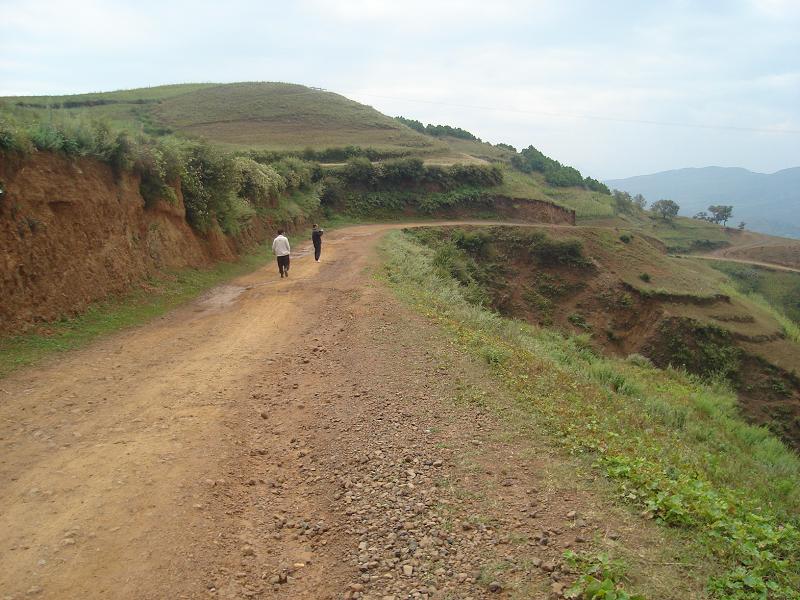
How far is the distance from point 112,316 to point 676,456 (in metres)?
10.3

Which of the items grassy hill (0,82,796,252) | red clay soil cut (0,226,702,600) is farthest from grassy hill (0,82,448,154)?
red clay soil cut (0,226,702,600)

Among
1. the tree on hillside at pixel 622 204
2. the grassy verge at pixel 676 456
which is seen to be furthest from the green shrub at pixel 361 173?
the tree on hillside at pixel 622 204

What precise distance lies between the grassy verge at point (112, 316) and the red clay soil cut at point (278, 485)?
0.54 metres

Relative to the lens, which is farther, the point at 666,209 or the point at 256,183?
the point at 666,209

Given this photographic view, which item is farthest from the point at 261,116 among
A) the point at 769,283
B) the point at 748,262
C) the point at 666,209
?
the point at 666,209

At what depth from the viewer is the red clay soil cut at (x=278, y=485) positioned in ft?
14.1

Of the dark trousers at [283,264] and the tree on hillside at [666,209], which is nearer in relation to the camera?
the dark trousers at [283,264]

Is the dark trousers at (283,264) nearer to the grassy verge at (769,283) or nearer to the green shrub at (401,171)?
the green shrub at (401,171)

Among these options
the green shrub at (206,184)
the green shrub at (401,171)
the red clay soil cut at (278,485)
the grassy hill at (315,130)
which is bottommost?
the red clay soil cut at (278,485)

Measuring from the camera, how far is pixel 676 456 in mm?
7266

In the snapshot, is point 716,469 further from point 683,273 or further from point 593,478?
point 683,273

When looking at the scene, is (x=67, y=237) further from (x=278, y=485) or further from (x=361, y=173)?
(x=361, y=173)

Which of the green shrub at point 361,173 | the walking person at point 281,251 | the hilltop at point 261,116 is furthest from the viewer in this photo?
the hilltop at point 261,116

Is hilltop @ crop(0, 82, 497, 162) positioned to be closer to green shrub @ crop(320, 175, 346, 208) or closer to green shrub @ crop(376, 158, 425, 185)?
green shrub @ crop(376, 158, 425, 185)
